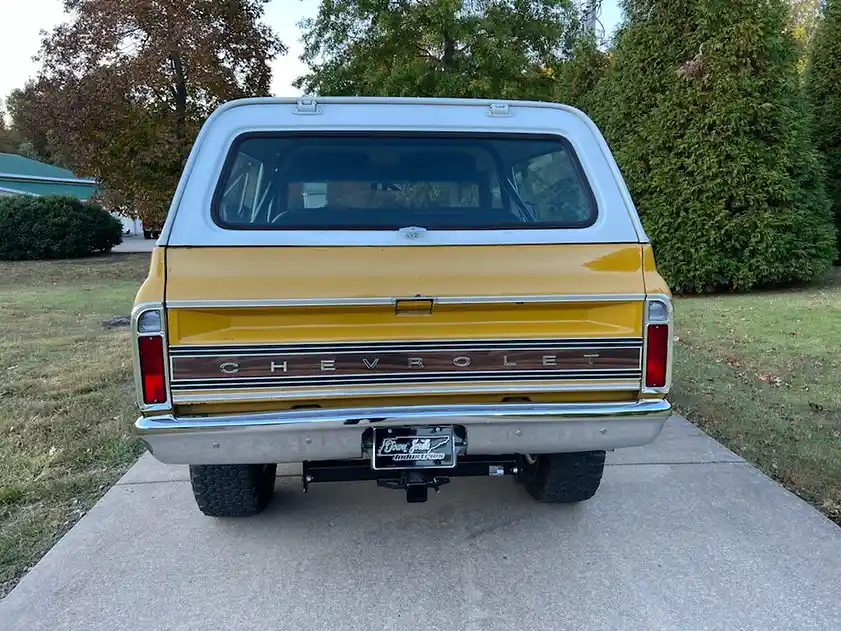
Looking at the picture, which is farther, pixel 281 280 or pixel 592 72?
pixel 592 72

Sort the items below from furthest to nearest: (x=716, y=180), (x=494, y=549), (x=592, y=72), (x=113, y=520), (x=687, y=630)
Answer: (x=592, y=72) → (x=716, y=180) → (x=113, y=520) → (x=494, y=549) → (x=687, y=630)

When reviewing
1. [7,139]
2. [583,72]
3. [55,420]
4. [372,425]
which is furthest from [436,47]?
[7,139]

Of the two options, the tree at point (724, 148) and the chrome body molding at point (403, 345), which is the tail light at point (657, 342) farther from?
the tree at point (724, 148)

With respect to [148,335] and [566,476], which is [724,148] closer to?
[566,476]

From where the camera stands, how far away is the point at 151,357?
98.7 inches

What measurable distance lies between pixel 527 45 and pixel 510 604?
1420 centimetres

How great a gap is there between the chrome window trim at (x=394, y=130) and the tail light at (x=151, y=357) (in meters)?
0.34

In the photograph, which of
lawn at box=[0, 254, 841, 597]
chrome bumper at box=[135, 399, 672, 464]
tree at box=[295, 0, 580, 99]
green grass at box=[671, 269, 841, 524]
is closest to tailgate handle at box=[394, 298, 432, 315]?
chrome bumper at box=[135, 399, 672, 464]

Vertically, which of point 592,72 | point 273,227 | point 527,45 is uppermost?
point 527,45

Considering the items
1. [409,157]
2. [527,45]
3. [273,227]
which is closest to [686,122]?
[527,45]

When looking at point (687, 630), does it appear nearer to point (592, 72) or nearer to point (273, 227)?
point (273, 227)

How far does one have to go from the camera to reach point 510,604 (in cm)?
277

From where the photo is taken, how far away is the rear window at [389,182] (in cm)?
297

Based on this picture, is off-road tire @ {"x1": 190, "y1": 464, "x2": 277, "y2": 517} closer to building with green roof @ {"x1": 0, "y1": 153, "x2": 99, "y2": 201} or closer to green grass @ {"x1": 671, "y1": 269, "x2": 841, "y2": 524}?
green grass @ {"x1": 671, "y1": 269, "x2": 841, "y2": 524}
